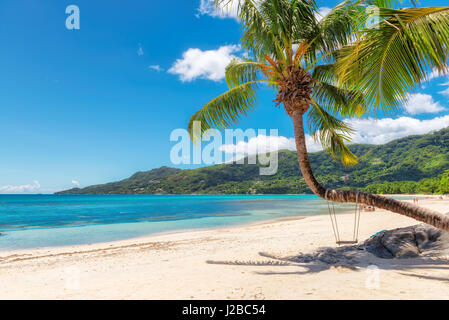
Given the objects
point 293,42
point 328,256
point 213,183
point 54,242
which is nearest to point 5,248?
point 54,242

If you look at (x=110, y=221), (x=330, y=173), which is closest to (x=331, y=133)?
(x=110, y=221)

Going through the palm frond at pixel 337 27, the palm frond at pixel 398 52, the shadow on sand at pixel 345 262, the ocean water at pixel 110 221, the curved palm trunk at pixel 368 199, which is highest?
the palm frond at pixel 337 27

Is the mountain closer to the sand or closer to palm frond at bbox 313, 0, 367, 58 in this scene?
palm frond at bbox 313, 0, 367, 58

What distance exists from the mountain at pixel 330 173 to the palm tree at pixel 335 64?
146 feet

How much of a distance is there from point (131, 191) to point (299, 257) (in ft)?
530

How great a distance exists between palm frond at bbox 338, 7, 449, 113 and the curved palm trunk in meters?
1.57

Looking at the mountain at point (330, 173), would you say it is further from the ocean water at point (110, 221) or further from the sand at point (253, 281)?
the sand at point (253, 281)

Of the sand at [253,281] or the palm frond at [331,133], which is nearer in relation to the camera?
the sand at [253,281]

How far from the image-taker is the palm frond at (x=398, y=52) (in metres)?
2.69

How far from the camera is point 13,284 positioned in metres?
5.27

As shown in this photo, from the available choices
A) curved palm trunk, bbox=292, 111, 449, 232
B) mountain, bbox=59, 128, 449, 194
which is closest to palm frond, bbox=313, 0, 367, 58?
curved palm trunk, bbox=292, 111, 449, 232

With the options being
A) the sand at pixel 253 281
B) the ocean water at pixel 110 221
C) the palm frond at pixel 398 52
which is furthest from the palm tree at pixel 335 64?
the ocean water at pixel 110 221

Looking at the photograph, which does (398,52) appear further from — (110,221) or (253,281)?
(110,221)
